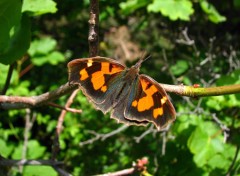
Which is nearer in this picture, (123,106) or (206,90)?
(206,90)

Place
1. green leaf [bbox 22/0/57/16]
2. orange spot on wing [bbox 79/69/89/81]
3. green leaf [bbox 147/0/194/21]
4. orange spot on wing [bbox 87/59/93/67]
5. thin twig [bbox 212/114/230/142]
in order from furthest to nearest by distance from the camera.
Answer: green leaf [bbox 147/0/194/21], thin twig [bbox 212/114/230/142], green leaf [bbox 22/0/57/16], orange spot on wing [bbox 79/69/89/81], orange spot on wing [bbox 87/59/93/67]

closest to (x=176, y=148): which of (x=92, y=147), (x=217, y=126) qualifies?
(x=217, y=126)

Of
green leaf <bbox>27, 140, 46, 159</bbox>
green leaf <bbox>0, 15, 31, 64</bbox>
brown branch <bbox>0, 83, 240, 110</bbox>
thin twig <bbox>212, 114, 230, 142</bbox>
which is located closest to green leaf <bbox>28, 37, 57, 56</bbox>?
green leaf <bbox>27, 140, 46, 159</bbox>

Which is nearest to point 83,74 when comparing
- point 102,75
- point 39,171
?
point 102,75

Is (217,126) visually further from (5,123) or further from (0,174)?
(5,123)

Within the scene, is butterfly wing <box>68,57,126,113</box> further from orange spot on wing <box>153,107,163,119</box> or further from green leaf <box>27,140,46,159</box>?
green leaf <box>27,140,46,159</box>

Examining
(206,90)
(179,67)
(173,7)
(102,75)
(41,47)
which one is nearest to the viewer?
(206,90)

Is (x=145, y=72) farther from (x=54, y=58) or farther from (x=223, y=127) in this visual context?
(x=223, y=127)

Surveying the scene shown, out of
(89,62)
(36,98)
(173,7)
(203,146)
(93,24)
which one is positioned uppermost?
(173,7)
